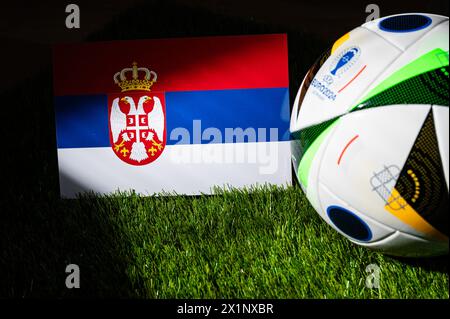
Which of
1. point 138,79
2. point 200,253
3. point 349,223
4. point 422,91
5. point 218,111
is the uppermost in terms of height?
point 138,79

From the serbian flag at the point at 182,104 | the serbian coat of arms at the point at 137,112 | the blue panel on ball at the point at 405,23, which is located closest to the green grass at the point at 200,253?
the serbian flag at the point at 182,104

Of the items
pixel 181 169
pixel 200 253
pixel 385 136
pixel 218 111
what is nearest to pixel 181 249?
pixel 200 253

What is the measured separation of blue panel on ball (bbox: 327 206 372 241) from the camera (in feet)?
8.55

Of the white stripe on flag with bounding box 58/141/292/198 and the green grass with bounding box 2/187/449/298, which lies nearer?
the green grass with bounding box 2/187/449/298

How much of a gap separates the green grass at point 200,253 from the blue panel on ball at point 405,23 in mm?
990

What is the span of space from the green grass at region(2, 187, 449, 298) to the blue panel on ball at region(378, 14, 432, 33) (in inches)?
39.0

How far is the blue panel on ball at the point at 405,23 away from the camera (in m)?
2.60

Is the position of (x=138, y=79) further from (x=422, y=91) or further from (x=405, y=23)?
(x=422, y=91)

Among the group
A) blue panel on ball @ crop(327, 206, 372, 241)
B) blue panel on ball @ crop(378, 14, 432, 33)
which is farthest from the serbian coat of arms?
blue panel on ball @ crop(378, 14, 432, 33)

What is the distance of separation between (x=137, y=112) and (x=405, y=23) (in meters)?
1.37

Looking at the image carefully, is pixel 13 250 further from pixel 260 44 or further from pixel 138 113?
pixel 260 44

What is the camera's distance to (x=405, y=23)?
2.65 metres

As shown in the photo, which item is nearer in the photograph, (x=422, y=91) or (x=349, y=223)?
(x=422, y=91)

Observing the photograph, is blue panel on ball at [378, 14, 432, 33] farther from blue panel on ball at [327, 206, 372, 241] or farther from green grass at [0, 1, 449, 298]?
green grass at [0, 1, 449, 298]
